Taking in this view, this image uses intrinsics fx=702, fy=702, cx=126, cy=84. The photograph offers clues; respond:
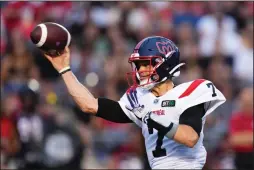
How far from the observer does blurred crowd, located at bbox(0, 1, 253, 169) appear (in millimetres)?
8320

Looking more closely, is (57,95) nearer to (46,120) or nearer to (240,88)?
(46,120)

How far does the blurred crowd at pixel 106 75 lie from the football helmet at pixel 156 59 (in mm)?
3318

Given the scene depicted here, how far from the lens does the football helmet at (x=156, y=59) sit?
473 centimetres

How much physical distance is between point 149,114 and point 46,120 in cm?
436

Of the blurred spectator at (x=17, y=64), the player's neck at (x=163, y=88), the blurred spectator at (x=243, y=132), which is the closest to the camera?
the player's neck at (x=163, y=88)

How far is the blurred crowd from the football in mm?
3187

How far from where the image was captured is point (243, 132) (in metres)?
8.23

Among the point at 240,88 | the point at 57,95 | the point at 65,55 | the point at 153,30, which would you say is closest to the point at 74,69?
the point at 57,95

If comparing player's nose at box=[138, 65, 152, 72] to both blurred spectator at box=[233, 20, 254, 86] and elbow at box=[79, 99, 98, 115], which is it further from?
blurred spectator at box=[233, 20, 254, 86]

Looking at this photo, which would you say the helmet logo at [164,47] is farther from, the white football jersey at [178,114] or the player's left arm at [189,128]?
the player's left arm at [189,128]

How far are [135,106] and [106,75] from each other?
4938mm

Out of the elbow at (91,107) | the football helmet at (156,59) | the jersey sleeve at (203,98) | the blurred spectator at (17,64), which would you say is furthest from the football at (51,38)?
the blurred spectator at (17,64)

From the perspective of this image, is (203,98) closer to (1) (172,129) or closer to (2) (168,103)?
(2) (168,103)

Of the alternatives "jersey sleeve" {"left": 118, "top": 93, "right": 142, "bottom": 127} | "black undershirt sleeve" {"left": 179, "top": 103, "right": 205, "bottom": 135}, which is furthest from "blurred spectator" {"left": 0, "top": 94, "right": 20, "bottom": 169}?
"black undershirt sleeve" {"left": 179, "top": 103, "right": 205, "bottom": 135}
